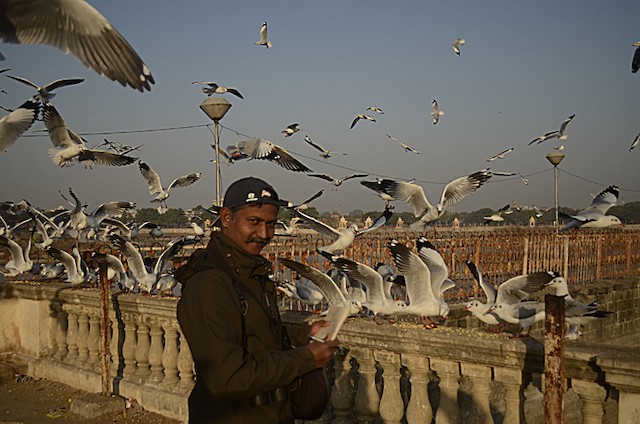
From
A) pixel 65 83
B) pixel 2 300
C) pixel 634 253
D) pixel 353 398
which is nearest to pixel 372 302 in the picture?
pixel 353 398

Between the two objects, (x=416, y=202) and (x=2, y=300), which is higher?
(x=416, y=202)

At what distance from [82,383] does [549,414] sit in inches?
208

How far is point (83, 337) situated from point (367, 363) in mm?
4071

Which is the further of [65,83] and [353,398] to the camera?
[65,83]

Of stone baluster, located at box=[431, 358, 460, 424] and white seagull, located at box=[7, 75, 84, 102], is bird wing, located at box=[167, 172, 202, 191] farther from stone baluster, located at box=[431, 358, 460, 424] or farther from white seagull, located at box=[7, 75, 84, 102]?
stone baluster, located at box=[431, 358, 460, 424]

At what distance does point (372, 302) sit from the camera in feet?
20.1

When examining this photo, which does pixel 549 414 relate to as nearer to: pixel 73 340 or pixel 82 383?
pixel 82 383

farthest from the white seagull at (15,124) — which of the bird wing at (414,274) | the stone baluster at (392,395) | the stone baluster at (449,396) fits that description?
the stone baluster at (449,396)

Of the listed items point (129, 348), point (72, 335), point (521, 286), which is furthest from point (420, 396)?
point (72, 335)

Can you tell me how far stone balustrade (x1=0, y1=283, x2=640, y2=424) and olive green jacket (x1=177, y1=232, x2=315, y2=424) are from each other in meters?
1.57

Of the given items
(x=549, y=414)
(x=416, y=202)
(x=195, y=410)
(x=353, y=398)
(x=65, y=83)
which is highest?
(x=65, y=83)

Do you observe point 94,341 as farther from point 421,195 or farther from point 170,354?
point 421,195

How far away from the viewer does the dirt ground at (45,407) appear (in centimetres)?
587

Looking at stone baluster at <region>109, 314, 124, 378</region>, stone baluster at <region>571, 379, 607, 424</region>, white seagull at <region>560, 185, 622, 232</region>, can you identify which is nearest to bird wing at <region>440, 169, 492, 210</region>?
white seagull at <region>560, 185, 622, 232</region>
